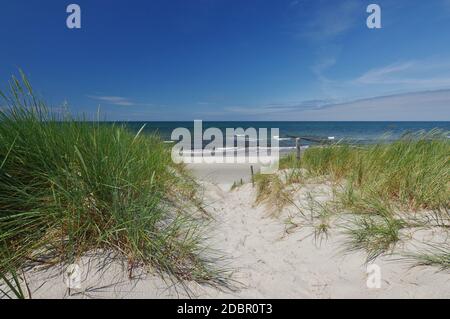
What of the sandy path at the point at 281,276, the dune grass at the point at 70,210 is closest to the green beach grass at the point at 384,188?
the sandy path at the point at 281,276

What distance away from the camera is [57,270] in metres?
1.76

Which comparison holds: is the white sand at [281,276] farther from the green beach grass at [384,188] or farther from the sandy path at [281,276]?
the green beach grass at [384,188]

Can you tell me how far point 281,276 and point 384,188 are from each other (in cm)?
200

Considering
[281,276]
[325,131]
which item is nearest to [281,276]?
[281,276]

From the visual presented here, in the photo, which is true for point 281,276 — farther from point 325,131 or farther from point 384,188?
point 325,131

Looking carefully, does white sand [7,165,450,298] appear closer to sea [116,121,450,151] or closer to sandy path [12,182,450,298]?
sandy path [12,182,450,298]

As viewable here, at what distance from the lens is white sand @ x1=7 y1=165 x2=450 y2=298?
172 cm

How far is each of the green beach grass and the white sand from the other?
19 cm

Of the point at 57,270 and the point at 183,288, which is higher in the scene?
the point at 57,270

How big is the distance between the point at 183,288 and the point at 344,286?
1.30m
